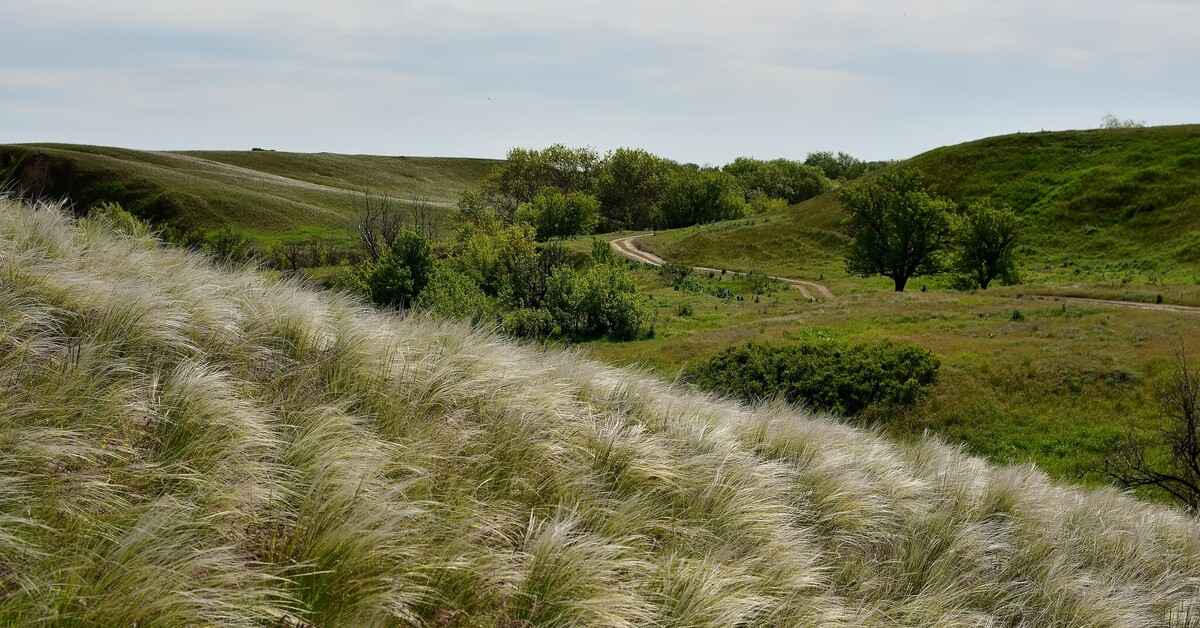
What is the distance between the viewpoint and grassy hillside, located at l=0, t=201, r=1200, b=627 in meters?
2.98

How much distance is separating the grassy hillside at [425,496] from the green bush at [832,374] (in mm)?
17404

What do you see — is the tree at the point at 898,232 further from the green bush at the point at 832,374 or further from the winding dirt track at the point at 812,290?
the green bush at the point at 832,374

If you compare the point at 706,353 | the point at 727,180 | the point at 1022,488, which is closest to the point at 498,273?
the point at 706,353

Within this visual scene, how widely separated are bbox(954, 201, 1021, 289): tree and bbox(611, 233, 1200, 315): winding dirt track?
890cm

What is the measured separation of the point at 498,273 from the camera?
48.9 meters

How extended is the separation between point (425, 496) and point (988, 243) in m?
49.9

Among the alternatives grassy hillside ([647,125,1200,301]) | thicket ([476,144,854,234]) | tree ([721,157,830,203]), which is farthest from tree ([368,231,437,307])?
tree ([721,157,830,203])

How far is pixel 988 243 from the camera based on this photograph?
46.7m

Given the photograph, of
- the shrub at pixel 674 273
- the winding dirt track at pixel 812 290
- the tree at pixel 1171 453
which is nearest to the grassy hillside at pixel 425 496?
the tree at pixel 1171 453

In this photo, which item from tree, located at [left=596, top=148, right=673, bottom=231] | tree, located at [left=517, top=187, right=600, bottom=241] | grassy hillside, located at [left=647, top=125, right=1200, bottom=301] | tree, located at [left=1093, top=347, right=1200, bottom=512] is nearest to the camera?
tree, located at [left=1093, top=347, right=1200, bottom=512]

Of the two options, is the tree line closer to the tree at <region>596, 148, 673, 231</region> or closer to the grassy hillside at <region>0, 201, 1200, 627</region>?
the tree at <region>596, 148, 673, 231</region>

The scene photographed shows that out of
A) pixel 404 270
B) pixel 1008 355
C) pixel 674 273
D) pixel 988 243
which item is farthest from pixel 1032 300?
pixel 404 270

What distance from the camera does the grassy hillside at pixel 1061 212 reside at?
2127 inches

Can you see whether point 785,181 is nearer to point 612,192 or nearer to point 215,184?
point 612,192
